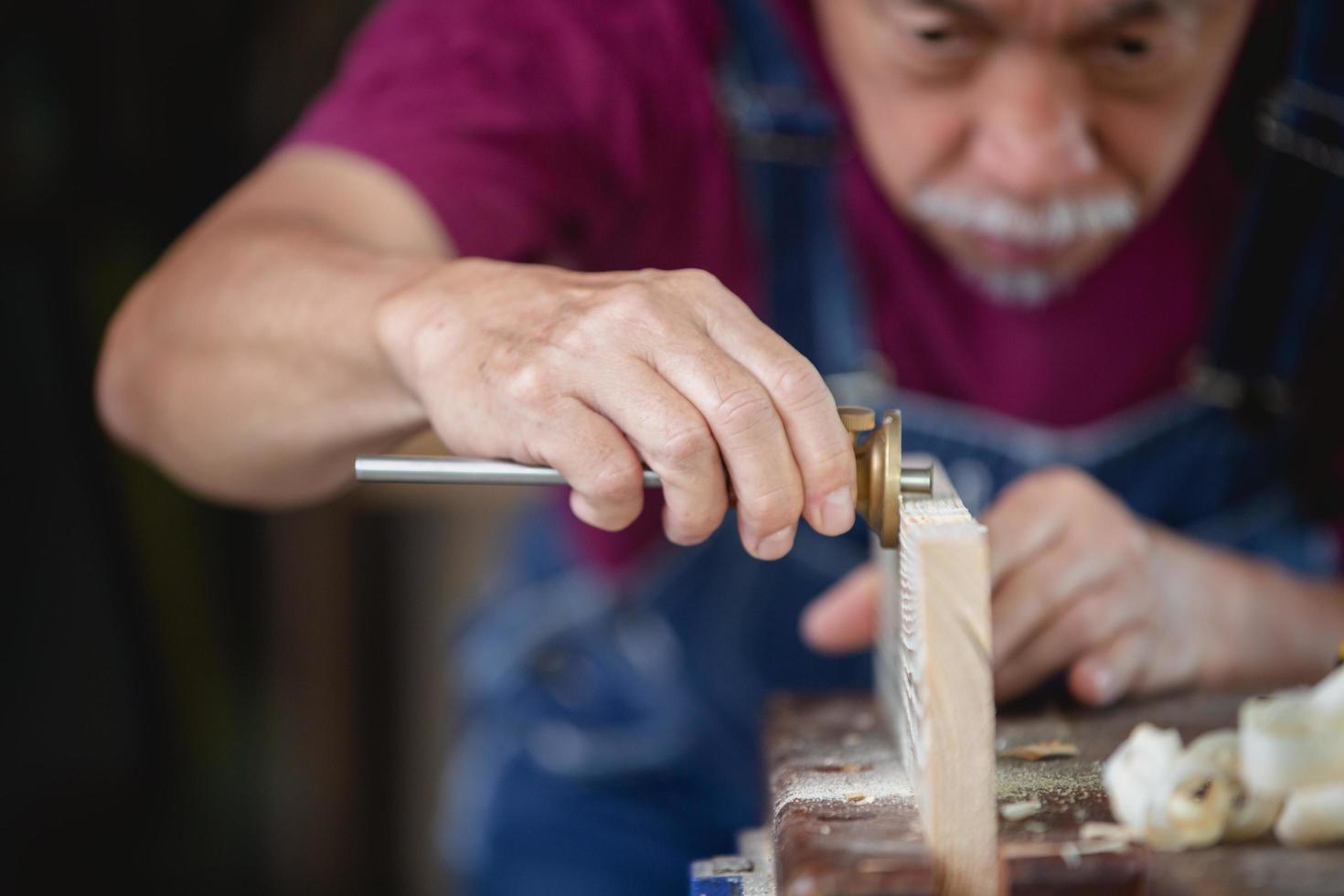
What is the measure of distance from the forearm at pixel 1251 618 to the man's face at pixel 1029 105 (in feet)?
0.91

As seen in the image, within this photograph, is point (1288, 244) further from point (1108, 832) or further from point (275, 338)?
point (275, 338)

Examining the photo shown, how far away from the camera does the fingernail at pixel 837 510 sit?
26.5 inches

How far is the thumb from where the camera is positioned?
3.27 ft

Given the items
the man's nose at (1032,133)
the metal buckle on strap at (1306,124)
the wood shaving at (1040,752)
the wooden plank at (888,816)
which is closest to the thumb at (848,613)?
the wooden plank at (888,816)

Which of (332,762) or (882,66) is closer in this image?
(882,66)

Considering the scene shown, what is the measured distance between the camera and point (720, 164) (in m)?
1.20

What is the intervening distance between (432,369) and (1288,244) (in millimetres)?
855

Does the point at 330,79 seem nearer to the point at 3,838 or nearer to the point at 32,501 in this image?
the point at 32,501

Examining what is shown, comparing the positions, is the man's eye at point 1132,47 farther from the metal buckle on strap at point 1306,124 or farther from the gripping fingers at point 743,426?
the gripping fingers at point 743,426

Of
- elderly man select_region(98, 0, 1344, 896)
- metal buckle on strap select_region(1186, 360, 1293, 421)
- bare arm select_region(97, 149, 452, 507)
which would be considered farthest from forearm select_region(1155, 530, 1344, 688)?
bare arm select_region(97, 149, 452, 507)

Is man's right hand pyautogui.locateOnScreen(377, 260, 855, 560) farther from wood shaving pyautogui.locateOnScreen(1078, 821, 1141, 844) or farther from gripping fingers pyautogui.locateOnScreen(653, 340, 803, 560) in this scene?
wood shaving pyautogui.locateOnScreen(1078, 821, 1141, 844)

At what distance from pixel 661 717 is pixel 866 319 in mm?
471

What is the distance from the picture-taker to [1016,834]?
625mm

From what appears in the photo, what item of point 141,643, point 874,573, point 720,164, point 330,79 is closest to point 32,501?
point 141,643
